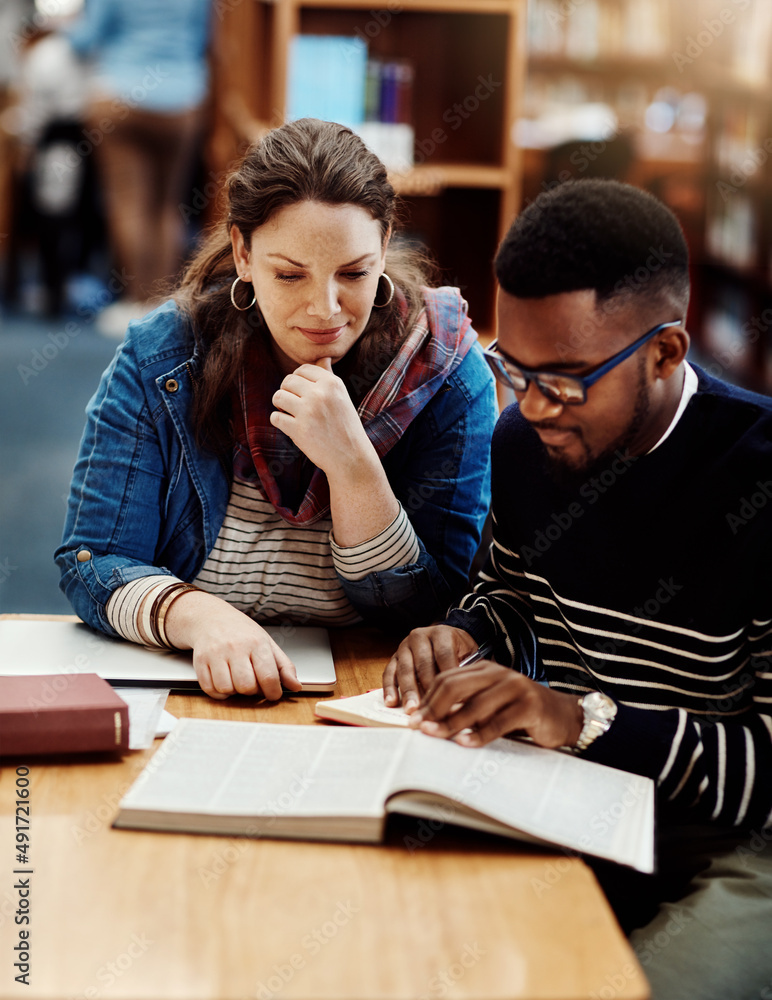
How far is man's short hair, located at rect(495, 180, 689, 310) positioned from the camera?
1067 mm

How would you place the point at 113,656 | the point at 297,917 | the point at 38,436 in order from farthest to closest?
1. the point at 38,436
2. the point at 113,656
3. the point at 297,917

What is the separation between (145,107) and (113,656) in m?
3.98

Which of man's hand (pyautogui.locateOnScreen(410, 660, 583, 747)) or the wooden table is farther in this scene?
man's hand (pyautogui.locateOnScreen(410, 660, 583, 747))

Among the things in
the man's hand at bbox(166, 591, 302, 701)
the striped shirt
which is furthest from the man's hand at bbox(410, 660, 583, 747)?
the striped shirt

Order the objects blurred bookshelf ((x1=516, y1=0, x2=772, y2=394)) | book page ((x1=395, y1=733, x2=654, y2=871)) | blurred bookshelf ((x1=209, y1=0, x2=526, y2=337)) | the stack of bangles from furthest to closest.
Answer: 1. blurred bookshelf ((x1=516, y1=0, x2=772, y2=394))
2. blurred bookshelf ((x1=209, y1=0, x2=526, y2=337))
3. the stack of bangles
4. book page ((x1=395, y1=733, x2=654, y2=871))

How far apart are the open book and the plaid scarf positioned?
47 cm

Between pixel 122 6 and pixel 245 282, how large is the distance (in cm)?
381

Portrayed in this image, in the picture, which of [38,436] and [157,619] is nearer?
[157,619]

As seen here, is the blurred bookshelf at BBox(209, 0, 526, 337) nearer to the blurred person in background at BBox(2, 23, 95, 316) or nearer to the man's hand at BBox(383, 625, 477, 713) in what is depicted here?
the man's hand at BBox(383, 625, 477, 713)

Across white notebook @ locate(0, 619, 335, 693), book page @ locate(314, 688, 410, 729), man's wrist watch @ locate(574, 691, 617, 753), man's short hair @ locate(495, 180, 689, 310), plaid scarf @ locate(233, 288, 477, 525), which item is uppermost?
man's short hair @ locate(495, 180, 689, 310)

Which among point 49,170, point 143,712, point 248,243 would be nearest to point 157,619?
point 143,712

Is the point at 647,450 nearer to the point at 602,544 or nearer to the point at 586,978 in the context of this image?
the point at 602,544

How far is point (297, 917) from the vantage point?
825 mm

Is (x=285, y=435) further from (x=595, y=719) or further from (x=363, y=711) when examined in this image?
(x=595, y=719)
